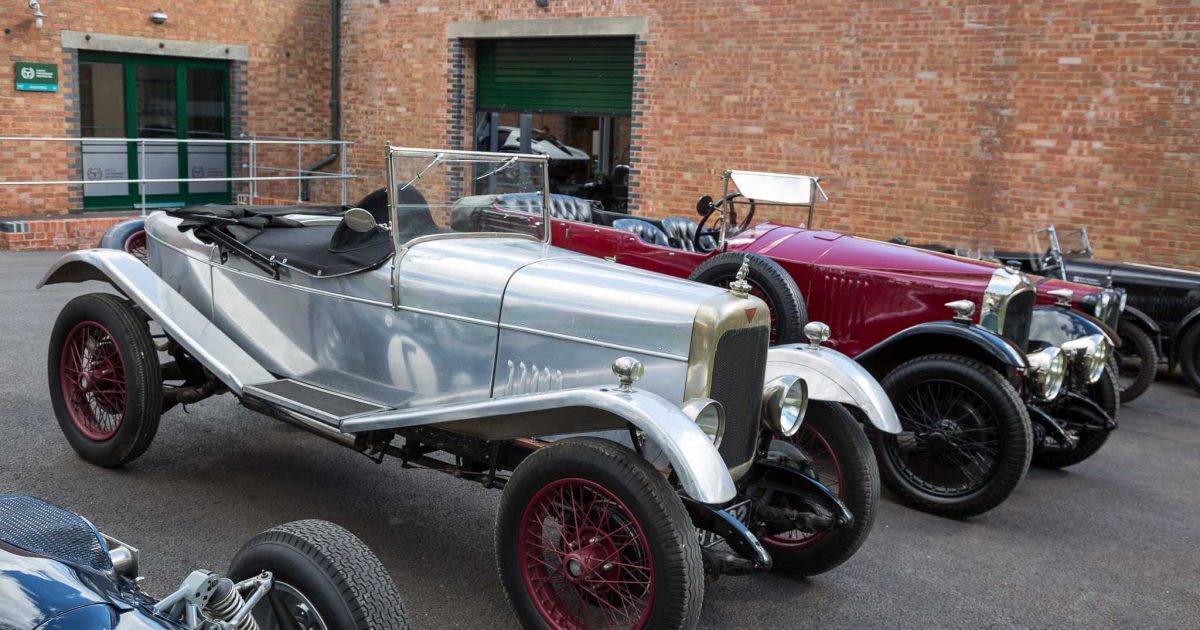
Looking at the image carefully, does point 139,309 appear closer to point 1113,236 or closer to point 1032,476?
point 1032,476

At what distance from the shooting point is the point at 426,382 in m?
3.98

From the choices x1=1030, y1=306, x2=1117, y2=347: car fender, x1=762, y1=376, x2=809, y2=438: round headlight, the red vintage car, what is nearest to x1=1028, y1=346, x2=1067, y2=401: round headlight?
the red vintage car

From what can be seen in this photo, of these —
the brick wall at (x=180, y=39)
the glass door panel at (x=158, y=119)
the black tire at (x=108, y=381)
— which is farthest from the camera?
the glass door panel at (x=158, y=119)

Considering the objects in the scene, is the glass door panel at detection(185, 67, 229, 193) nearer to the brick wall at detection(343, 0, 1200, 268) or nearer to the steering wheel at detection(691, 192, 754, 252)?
the brick wall at detection(343, 0, 1200, 268)

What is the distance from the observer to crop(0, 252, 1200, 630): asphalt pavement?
381cm

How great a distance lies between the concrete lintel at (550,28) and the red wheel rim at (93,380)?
29.2 feet

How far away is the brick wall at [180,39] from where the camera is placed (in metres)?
12.4

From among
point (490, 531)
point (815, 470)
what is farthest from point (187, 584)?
point (815, 470)

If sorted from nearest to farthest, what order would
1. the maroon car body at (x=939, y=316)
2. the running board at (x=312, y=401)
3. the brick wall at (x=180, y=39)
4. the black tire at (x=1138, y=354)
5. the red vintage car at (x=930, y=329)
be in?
the running board at (x=312, y=401)
the red vintage car at (x=930, y=329)
the maroon car body at (x=939, y=316)
the black tire at (x=1138, y=354)
the brick wall at (x=180, y=39)

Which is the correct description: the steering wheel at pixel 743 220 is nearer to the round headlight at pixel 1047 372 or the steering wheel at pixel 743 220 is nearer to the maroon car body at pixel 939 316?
the maroon car body at pixel 939 316

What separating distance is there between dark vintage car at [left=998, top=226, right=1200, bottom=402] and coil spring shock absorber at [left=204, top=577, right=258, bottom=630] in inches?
296

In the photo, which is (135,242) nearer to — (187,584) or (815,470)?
(815,470)

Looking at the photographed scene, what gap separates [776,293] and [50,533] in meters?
4.36

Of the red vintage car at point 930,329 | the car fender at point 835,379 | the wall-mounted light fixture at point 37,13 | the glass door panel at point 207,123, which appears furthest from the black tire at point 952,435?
the glass door panel at point 207,123
